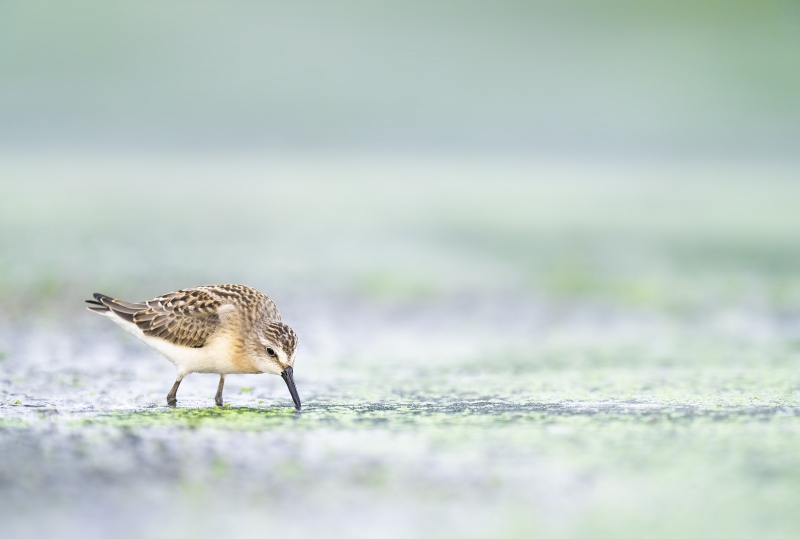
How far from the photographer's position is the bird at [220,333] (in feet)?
26.6

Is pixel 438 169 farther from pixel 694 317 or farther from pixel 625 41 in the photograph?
pixel 694 317

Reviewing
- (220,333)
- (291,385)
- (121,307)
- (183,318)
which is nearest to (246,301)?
(220,333)

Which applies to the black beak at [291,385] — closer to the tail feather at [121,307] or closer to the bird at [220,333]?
the bird at [220,333]

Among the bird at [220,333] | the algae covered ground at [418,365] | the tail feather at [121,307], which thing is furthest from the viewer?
the tail feather at [121,307]

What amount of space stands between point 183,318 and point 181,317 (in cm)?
2

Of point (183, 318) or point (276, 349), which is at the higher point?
point (183, 318)

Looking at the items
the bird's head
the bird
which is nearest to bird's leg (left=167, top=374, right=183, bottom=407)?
the bird

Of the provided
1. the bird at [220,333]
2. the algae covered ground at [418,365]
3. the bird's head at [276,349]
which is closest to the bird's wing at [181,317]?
the bird at [220,333]

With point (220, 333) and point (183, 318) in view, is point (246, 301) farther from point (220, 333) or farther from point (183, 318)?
point (183, 318)

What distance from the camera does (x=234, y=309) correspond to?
27.2 feet

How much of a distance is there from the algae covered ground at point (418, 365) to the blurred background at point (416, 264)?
0.04 m

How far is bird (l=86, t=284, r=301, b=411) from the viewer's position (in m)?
8.11

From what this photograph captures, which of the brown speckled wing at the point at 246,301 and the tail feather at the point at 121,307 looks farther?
the tail feather at the point at 121,307

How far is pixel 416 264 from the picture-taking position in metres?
15.8
